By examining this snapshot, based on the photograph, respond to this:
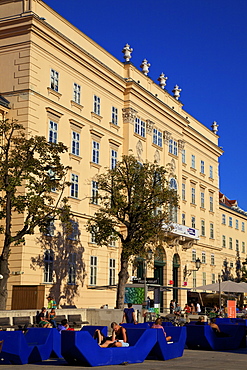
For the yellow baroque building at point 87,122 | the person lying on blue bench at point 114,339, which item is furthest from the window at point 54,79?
the person lying on blue bench at point 114,339

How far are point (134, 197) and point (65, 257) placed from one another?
5.84 metres

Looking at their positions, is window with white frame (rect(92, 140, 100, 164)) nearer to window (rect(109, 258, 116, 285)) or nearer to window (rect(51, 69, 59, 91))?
window (rect(51, 69, 59, 91))

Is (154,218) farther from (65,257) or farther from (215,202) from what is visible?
(215,202)

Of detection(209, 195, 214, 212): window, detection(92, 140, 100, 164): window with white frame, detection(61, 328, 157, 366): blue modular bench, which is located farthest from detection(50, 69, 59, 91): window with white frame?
detection(209, 195, 214, 212): window

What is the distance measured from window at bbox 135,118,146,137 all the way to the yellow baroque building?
0.25ft

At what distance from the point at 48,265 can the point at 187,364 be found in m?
17.7

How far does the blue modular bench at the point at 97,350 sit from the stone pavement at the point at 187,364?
0.21m

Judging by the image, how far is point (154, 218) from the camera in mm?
30344

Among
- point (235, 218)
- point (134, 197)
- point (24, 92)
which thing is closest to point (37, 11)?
point (24, 92)

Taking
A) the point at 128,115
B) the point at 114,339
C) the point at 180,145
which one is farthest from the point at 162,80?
the point at 114,339

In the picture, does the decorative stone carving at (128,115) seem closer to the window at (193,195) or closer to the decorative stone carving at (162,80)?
the decorative stone carving at (162,80)

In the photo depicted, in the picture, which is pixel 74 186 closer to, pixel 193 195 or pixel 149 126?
pixel 149 126

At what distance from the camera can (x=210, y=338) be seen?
1802 centimetres

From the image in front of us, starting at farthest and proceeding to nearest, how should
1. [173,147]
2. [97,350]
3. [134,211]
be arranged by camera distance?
[173,147] → [134,211] → [97,350]
